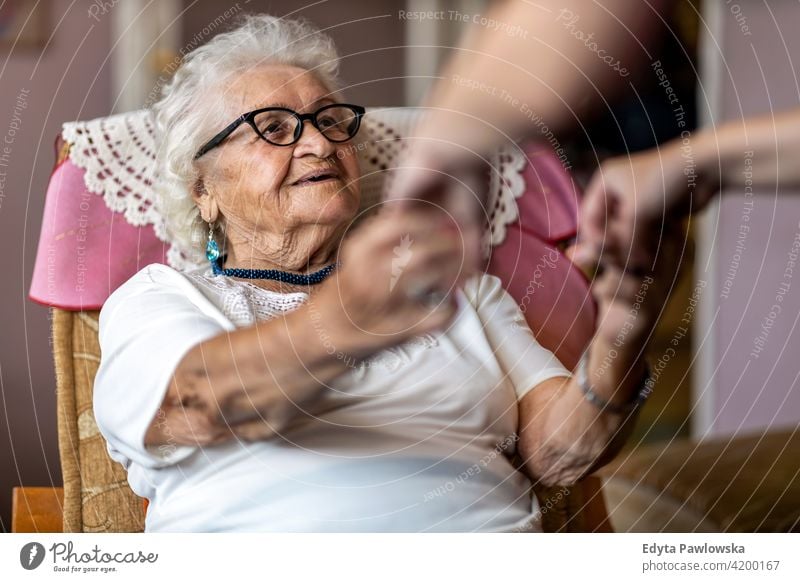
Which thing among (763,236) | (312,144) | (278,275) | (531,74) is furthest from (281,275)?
(763,236)

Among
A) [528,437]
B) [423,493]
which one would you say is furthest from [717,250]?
[423,493]

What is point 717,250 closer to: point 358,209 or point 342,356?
point 358,209

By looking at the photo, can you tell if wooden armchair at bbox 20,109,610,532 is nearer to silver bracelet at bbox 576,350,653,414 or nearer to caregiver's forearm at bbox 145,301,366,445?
silver bracelet at bbox 576,350,653,414

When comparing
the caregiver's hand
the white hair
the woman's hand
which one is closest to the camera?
the woman's hand

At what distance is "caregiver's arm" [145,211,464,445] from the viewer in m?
0.53

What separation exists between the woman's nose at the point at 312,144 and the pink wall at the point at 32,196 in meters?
0.21

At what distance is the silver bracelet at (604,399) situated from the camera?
74cm

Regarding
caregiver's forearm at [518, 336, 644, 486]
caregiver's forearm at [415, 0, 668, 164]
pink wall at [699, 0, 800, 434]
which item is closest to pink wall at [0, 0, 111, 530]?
caregiver's forearm at [415, 0, 668, 164]

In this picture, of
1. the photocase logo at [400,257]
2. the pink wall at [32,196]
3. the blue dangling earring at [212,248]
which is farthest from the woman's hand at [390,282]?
the pink wall at [32,196]

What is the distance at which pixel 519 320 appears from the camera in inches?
32.5

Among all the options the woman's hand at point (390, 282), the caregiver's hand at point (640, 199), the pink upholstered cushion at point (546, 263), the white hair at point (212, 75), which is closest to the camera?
the woman's hand at point (390, 282)

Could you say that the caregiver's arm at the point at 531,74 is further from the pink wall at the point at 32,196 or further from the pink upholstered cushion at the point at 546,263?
the pink wall at the point at 32,196

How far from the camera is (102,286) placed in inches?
33.2
